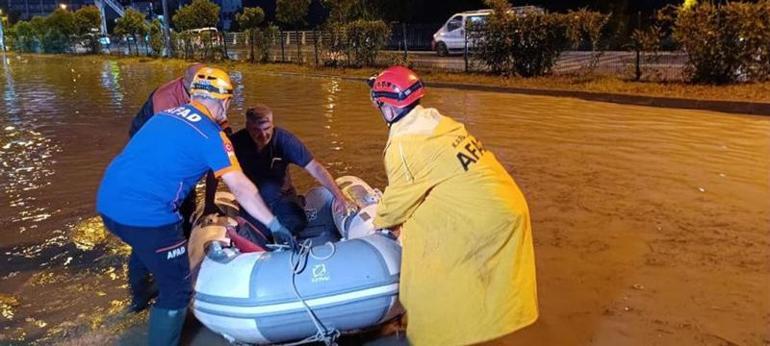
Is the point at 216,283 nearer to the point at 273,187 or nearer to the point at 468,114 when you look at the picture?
the point at 273,187

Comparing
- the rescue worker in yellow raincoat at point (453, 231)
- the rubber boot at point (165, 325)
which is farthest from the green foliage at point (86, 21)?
the rescue worker in yellow raincoat at point (453, 231)

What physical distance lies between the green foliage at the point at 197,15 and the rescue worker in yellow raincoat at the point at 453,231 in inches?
1780

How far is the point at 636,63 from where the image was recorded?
1675 cm

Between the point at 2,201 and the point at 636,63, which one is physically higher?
the point at 636,63

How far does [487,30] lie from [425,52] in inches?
401

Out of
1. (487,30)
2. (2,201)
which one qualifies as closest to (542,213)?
(2,201)

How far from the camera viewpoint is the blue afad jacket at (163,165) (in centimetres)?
350

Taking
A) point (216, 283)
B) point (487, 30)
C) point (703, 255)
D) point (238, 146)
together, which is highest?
point (487, 30)

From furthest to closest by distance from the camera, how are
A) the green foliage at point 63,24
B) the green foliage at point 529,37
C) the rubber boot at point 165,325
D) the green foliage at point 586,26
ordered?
the green foliage at point 63,24
the green foliage at point 529,37
the green foliage at point 586,26
the rubber boot at point 165,325

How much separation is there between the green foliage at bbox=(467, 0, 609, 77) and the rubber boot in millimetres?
15614

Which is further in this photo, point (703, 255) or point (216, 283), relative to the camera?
point (703, 255)

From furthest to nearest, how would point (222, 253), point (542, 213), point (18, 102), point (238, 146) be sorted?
1. point (18, 102)
2. point (542, 213)
3. point (238, 146)
4. point (222, 253)

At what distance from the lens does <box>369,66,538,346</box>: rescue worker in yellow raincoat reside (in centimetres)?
307

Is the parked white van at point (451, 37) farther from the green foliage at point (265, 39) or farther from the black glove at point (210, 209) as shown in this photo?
the black glove at point (210, 209)
